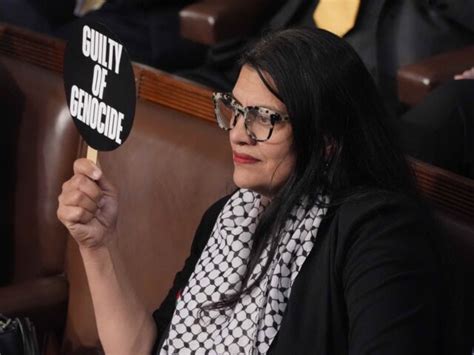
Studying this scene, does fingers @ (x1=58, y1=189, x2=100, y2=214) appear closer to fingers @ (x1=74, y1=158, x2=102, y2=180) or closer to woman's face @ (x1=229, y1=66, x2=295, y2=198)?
fingers @ (x1=74, y1=158, x2=102, y2=180)

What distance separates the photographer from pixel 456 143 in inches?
65.3

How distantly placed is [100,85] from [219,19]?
3.83 feet

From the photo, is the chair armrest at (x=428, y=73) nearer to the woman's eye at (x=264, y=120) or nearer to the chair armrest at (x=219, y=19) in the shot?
the chair armrest at (x=219, y=19)

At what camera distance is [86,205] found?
1.35 m

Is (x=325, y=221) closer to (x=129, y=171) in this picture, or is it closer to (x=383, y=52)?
(x=129, y=171)

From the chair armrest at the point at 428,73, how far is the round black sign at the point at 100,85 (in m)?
0.79

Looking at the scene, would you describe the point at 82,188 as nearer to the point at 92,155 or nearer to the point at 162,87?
the point at 92,155

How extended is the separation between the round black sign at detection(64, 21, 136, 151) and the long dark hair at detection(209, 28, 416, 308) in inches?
6.3

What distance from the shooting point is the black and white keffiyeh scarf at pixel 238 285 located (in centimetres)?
134

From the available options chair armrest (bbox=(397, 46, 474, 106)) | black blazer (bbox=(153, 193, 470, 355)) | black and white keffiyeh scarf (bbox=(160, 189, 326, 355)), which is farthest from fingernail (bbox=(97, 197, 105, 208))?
chair armrest (bbox=(397, 46, 474, 106))

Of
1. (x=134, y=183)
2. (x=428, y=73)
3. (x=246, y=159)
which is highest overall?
(x=246, y=159)

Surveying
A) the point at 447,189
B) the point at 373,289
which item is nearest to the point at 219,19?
the point at 447,189

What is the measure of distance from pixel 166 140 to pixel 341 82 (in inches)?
22.2

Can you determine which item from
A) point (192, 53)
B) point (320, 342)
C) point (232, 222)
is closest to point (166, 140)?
point (232, 222)
